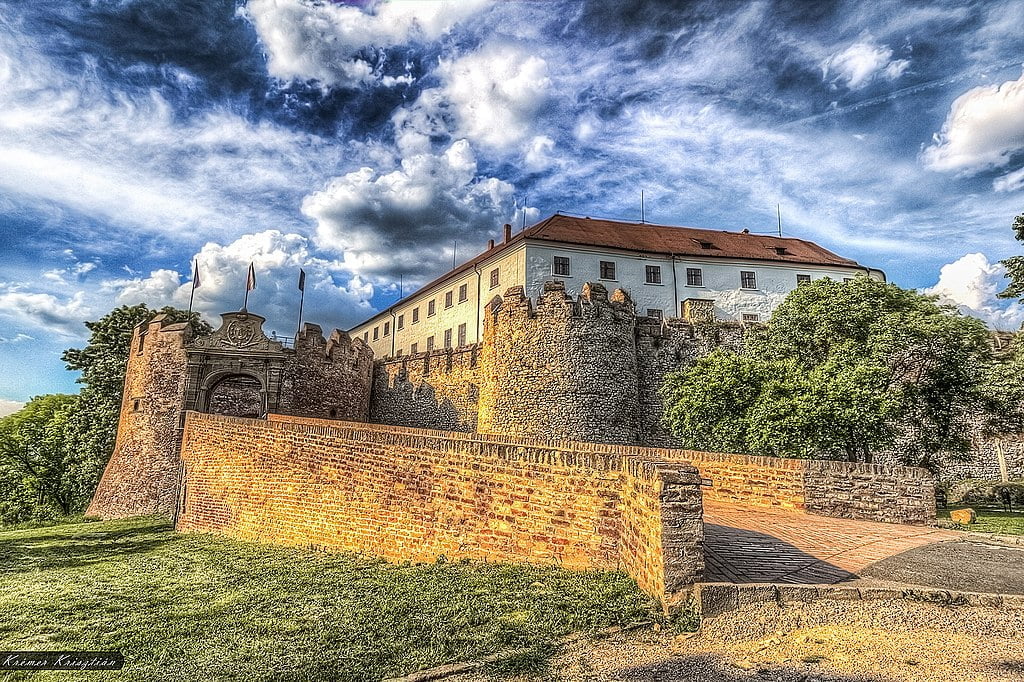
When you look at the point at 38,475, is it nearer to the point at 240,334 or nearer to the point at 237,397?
the point at 237,397

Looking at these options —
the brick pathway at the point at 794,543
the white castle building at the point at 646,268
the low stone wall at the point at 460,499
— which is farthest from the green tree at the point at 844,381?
the white castle building at the point at 646,268

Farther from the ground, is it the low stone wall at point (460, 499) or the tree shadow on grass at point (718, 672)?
the low stone wall at point (460, 499)

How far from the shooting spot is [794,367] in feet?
51.9

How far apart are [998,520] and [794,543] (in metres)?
10.3

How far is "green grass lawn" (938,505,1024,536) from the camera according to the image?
11.2 m

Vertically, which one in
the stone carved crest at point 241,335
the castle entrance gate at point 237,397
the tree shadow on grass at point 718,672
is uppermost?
the stone carved crest at point 241,335

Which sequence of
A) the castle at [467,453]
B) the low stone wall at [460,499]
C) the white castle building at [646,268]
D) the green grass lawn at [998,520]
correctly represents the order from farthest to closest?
the white castle building at [646,268]
the green grass lawn at [998,520]
the castle at [467,453]
the low stone wall at [460,499]

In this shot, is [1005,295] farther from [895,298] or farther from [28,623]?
[28,623]

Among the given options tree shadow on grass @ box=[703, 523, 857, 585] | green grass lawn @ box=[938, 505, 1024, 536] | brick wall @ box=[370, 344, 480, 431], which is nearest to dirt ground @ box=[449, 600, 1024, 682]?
tree shadow on grass @ box=[703, 523, 857, 585]

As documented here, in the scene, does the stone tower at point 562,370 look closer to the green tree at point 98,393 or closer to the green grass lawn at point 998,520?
the green grass lawn at point 998,520

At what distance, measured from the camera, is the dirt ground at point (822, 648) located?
159 inches

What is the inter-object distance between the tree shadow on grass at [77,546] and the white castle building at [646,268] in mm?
22500

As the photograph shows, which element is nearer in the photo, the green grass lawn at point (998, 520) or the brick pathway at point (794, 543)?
the brick pathway at point (794, 543)

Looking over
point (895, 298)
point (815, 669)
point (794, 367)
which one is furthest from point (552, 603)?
point (895, 298)
